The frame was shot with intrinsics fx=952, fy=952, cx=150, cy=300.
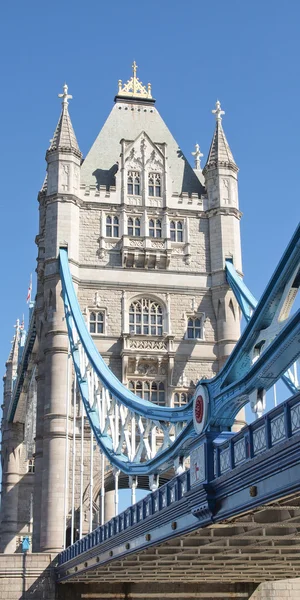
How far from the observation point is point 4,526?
55.2 m

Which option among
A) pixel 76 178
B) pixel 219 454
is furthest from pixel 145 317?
pixel 219 454

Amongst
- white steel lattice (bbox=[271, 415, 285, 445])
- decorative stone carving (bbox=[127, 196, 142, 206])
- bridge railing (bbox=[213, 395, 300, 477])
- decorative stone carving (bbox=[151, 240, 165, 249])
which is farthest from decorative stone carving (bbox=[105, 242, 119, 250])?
white steel lattice (bbox=[271, 415, 285, 445])

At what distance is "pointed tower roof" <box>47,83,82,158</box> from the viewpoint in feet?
142

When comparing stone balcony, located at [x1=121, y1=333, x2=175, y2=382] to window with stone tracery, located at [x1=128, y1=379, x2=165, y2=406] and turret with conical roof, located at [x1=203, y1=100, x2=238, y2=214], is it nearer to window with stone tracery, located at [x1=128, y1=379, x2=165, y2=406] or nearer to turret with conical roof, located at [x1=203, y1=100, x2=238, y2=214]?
window with stone tracery, located at [x1=128, y1=379, x2=165, y2=406]

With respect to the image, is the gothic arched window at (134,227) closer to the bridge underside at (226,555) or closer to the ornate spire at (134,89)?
the ornate spire at (134,89)

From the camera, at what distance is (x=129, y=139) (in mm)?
46094

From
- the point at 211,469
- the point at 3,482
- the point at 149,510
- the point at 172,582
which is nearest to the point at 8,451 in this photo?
the point at 3,482

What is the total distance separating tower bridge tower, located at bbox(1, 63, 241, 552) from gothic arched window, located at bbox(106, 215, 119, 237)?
6 centimetres

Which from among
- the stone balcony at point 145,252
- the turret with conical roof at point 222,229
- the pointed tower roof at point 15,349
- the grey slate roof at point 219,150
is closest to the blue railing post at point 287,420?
the turret with conical roof at point 222,229

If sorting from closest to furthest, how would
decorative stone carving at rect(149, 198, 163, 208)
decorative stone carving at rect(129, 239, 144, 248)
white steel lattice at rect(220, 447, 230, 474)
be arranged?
white steel lattice at rect(220, 447, 230, 474), decorative stone carving at rect(129, 239, 144, 248), decorative stone carving at rect(149, 198, 163, 208)

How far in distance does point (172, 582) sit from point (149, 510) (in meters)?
15.3

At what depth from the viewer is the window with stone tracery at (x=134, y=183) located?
43.8 metres

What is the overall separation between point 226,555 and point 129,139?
88.8ft

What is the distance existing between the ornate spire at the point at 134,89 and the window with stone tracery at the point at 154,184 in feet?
18.8
